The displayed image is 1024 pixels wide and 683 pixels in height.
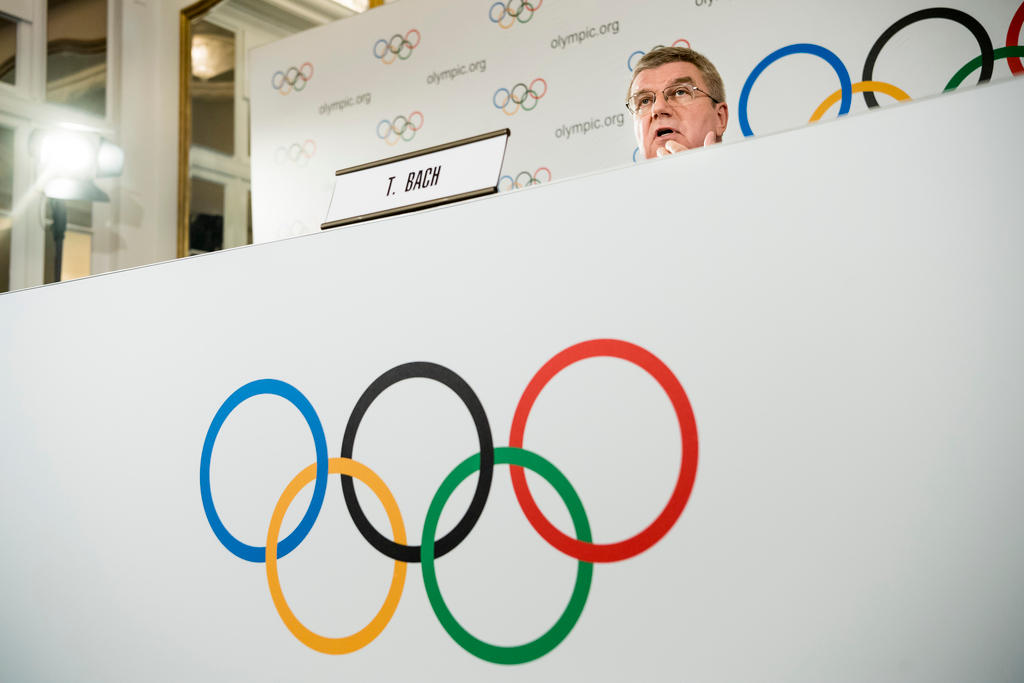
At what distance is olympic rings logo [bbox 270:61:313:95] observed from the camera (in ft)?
9.27

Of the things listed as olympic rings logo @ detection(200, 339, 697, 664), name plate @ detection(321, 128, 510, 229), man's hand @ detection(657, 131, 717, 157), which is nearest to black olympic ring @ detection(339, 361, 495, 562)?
olympic rings logo @ detection(200, 339, 697, 664)

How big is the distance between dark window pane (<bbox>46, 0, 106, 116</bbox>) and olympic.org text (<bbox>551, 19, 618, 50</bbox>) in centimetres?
213

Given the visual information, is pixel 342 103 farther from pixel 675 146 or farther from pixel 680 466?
pixel 680 466

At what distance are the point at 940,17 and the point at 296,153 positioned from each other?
2.06 metres

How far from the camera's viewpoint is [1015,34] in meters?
1.78

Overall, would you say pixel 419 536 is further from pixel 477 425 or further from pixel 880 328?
pixel 880 328

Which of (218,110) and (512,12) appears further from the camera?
(218,110)

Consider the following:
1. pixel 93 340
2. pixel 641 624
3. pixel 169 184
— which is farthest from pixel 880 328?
pixel 169 184

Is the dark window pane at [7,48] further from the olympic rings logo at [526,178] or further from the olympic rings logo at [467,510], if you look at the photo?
the olympic rings logo at [467,510]

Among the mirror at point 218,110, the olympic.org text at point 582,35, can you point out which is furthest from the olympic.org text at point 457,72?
the mirror at point 218,110

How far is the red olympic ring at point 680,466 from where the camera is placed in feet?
2.05

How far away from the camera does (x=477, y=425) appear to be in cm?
71

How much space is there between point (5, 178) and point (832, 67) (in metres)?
2.96

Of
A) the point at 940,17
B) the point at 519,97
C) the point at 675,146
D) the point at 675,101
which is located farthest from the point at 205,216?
the point at 940,17
